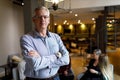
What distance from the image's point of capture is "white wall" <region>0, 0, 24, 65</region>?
24.9 feet

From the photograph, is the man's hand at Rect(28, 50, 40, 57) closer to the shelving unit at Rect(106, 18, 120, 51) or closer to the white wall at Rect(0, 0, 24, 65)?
the white wall at Rect(0, 0, 24, 65)

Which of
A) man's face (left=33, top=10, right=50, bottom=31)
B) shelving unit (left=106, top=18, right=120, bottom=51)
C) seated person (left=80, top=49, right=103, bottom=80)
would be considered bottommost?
seated person (left=80, top=49, right=103, bottom=80)

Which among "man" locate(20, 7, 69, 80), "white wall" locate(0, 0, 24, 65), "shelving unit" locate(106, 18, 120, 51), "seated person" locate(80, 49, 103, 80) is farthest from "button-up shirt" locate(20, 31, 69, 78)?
"shelving unit" locate(106, 18, 120, 51)

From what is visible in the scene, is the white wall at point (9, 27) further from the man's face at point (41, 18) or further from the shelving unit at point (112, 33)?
the man's face at point (41, 18)

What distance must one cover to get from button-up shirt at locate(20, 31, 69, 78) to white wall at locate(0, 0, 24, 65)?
5.94m

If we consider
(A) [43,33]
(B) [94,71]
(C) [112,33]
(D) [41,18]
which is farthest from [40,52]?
(C) [112,33]

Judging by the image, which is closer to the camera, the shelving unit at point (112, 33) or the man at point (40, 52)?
the man at point (40, 52)

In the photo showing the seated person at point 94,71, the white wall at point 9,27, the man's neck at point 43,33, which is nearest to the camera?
the man's neck at point 43,33

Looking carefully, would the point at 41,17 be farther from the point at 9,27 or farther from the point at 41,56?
the point at 9,27

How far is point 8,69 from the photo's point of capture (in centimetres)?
726

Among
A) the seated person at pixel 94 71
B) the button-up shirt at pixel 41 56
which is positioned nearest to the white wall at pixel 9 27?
the seated person at pixel 94 71

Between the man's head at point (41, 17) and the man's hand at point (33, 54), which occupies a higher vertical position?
the man's head at point (41, 17)

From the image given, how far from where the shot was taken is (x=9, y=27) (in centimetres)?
→ 798

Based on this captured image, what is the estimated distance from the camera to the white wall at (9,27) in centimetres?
758
